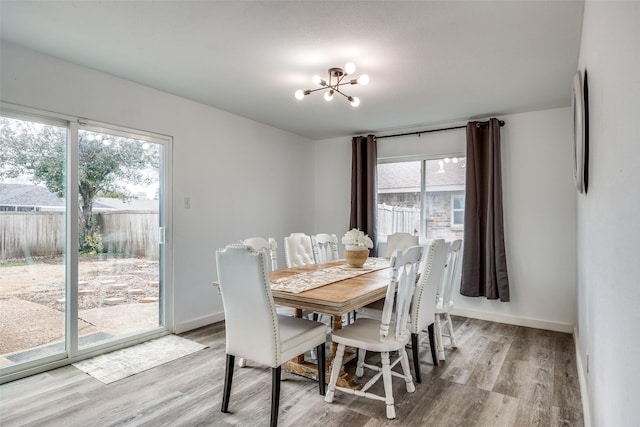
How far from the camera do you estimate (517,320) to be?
13.7ft

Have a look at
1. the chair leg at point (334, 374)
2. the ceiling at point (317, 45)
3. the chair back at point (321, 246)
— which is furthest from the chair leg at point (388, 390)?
the ceiling at point (317, 45)

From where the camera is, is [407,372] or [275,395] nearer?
[275,395]

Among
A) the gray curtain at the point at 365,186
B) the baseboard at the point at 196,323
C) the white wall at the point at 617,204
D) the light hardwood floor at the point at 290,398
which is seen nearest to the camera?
the white wall at the point at 617,204

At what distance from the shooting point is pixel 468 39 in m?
2.45

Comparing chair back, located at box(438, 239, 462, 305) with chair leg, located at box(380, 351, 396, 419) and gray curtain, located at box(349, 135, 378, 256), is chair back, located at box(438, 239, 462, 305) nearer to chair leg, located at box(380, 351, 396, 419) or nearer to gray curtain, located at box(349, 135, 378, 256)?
chair leg, located at box(380, 351, 396, 419)

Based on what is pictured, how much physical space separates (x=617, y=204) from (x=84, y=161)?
3.61m

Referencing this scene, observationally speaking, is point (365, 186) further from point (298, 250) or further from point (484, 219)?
point (298, 250)

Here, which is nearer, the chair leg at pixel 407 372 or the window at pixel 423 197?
the chair leg at pixel 407 372

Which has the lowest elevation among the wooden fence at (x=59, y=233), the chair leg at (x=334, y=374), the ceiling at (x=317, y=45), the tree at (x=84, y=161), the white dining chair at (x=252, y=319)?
the chair leg at (x=334, y=374)

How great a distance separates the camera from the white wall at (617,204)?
→ 847 millimetres

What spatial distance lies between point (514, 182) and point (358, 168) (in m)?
2.02

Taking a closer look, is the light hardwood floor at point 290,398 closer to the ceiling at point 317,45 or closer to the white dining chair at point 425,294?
the white dining chair at point 425,294

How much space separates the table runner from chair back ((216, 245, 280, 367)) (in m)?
0.31

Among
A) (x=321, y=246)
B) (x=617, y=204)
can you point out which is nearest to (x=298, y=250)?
(x=321, y=246)
